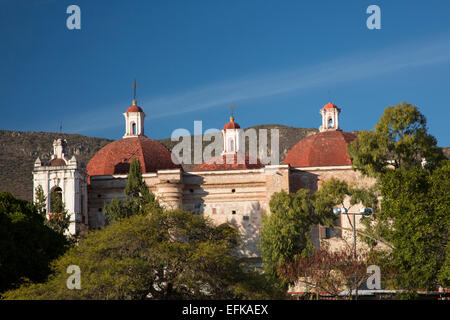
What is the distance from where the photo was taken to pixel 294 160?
40.6 m

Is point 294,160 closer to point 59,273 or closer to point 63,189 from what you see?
point 63,189

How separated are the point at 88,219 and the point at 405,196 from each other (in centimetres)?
1907

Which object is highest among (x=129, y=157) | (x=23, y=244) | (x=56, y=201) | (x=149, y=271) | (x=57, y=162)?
(x=129, y=157)

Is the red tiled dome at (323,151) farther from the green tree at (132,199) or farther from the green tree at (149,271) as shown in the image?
the green tree at (149,271)

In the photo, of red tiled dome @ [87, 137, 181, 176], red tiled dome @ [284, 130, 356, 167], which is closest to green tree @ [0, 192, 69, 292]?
red tiled dome @ [87, 137, 181, 176]

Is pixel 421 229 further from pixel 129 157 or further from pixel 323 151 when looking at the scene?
pixel 129 157

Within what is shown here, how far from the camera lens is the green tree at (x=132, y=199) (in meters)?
34.6

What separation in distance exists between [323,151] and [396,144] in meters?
7.24

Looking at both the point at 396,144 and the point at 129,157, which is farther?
the point at 129,157

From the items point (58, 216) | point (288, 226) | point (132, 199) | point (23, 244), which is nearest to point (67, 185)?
point (58, 216)

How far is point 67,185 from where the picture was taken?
3800 cm

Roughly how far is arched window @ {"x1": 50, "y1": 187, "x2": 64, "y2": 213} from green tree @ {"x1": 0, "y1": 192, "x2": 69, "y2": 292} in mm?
5163

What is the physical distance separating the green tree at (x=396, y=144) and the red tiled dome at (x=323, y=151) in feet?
18.0
